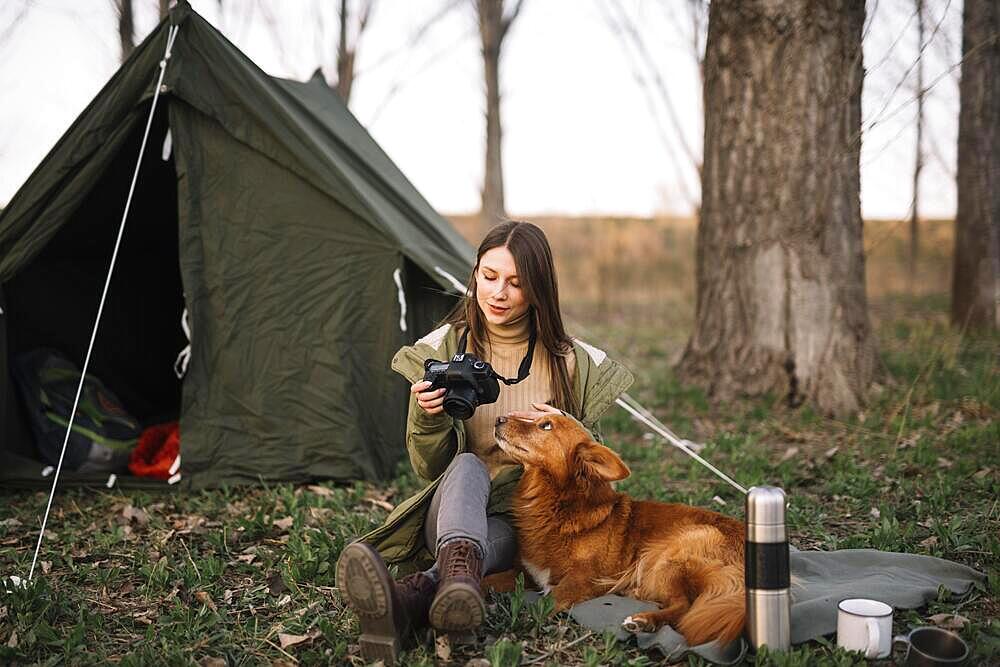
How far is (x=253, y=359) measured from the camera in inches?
179

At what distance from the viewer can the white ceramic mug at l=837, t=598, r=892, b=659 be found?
2412 millimetres

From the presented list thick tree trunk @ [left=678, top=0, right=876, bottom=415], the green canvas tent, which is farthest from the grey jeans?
thick tree trunk @ [left=678, top=0, right=876, bottom=415]

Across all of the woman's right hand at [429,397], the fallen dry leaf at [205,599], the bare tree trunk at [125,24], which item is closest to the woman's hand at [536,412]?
the woman's right hand at [429,397]

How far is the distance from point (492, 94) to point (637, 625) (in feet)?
34.2

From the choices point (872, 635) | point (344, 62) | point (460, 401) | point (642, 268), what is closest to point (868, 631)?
point (872, 635)

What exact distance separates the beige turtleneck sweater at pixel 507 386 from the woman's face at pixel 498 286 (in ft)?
0.40

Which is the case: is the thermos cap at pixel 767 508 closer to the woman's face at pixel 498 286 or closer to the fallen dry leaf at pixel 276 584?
the woman's face at pixel 498 286

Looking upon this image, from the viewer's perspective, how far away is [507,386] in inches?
127

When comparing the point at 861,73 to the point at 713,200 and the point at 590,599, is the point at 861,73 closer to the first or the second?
the point at 713,200

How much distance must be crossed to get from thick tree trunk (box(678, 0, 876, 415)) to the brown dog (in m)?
3.16

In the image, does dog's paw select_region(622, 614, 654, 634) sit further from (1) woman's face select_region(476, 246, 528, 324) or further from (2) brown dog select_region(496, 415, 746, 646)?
(1) woman's face select_region(476, 246, 528, 324)

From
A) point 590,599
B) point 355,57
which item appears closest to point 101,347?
point 590,599

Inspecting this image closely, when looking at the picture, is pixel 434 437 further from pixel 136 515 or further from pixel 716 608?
pixel 136 515

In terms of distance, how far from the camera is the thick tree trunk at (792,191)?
5531 mm
